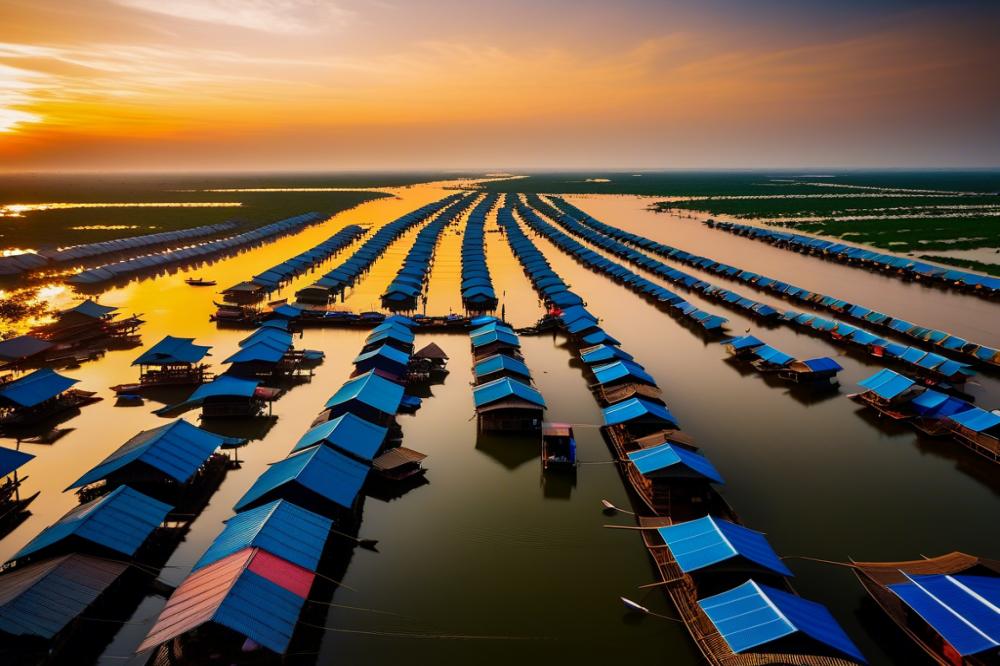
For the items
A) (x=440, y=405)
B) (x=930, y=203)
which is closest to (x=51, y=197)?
(x=440, y=405)

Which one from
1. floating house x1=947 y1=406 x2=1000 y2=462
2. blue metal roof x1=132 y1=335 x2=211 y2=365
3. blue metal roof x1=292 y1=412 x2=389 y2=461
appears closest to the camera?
blue metal roof x1=292 y1=412 x2=389 y2=461

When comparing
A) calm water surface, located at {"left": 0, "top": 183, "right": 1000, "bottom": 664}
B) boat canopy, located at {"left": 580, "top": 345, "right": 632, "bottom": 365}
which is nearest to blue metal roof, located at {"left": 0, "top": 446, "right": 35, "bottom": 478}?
calm water surface, located at {"left": 0, "top": 183, "right": 1000, "bottom": 664}

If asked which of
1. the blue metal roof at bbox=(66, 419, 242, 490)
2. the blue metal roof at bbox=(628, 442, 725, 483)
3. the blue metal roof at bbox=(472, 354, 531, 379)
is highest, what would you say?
the blue metal roof at bbox=(66, 419, 242, 490)

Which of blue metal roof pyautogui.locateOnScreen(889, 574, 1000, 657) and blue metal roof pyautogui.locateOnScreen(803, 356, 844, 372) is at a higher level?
blue metal roof pyautogui.locateOnScreen(889, 574, 1000, 657)

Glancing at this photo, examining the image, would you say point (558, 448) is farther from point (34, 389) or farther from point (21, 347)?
point (21, 347)

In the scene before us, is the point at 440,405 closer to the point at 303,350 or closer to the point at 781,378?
the point at 303,350

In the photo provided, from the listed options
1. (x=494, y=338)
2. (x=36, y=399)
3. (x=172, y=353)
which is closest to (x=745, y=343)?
(x=494, y=338)

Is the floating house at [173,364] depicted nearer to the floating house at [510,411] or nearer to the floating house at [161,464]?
the floating house at [161,464]

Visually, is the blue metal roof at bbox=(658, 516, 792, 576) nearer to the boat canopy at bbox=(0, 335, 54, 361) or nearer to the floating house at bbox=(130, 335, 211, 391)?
the floating house at bbox=(130, 335, 211, 391)
